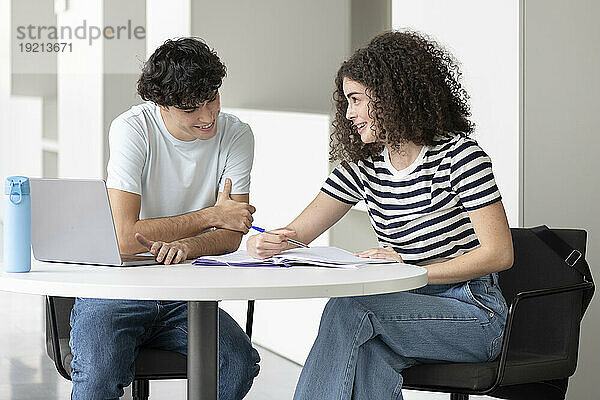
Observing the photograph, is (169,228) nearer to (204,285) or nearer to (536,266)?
(204,285)

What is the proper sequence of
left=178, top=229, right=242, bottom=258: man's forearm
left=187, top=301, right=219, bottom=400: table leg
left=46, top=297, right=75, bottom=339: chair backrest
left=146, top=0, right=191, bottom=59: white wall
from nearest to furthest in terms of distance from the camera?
left=187, top=301, right=219, bottom=400: table leg → left=178, top=229, right=242, bottom=258: man's forearm → left=46, top=297, right=75, bottom=339: chair backrest → left=146, top=0, right=191, bottom=59: white wall

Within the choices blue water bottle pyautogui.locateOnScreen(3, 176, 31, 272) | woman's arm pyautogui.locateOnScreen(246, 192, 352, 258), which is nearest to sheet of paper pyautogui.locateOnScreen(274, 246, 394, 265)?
woman's arm pyautogui.locateOnScreen(246, 192, 352, 258)

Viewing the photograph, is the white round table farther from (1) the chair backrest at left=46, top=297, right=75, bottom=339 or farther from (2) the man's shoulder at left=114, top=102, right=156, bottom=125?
(2) the man's shoulder at left=114, top=102, right=156, bottom=125

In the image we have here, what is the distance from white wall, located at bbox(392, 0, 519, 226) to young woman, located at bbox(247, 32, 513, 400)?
631 millimetres

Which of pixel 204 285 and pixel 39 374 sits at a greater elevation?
pixel 204 285

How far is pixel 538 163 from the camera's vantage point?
3008mm

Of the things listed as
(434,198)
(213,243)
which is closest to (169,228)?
(213,243)

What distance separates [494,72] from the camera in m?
3.12

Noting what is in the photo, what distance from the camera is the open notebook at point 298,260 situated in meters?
2.11

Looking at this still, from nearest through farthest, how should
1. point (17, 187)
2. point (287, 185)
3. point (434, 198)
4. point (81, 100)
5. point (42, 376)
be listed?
point (17, 187)
point (434, 198)
point (42, 376)
point (287, 185)
point (81, 100)

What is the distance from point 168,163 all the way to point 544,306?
0.98 meters

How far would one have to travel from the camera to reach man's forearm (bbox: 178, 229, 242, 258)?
2307 mm

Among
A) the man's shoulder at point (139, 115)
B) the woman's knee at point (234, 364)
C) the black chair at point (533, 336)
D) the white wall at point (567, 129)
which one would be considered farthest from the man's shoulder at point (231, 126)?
the white wall at point (567, 129)

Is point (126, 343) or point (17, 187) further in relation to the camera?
point (126, 343)
